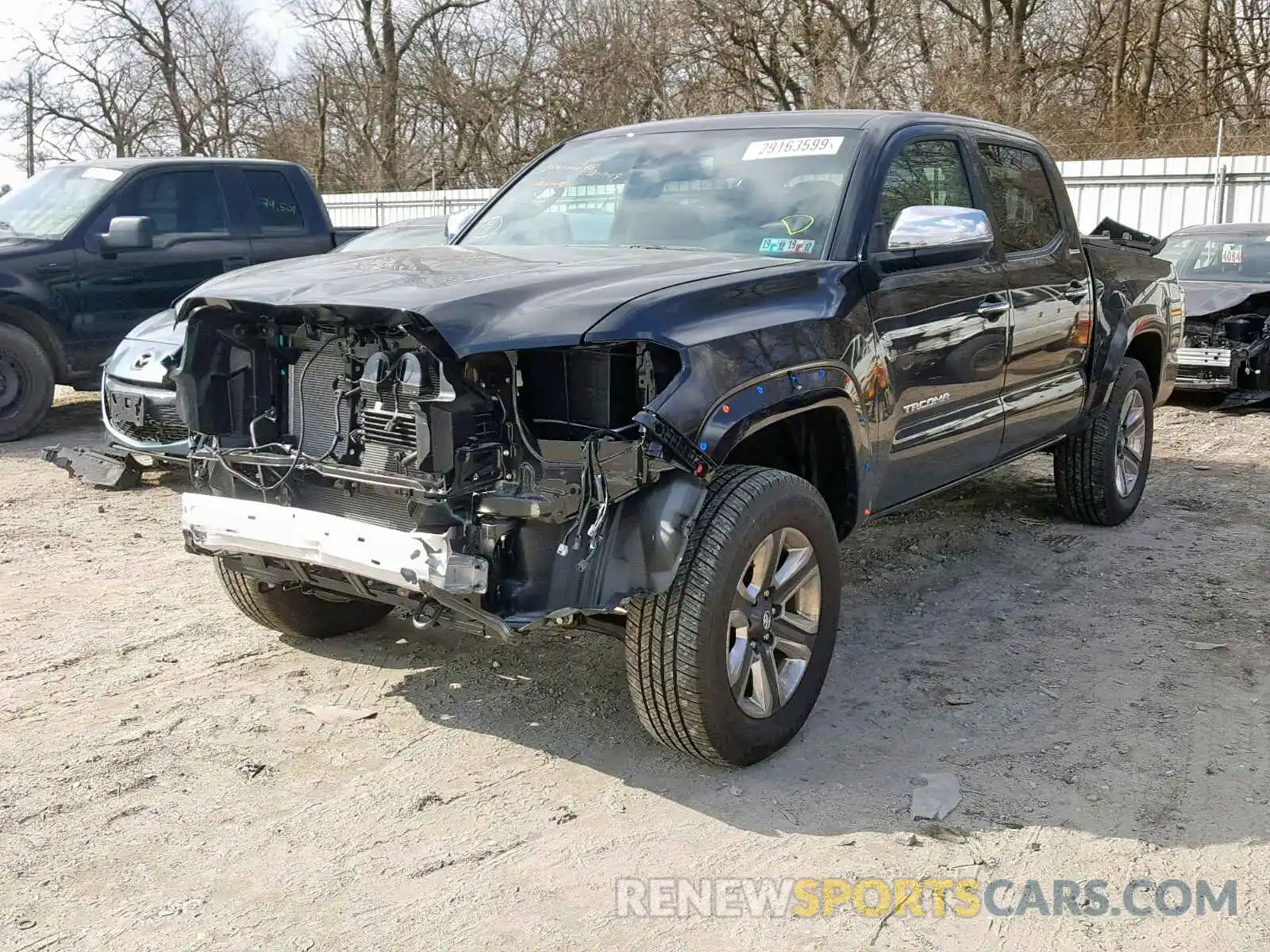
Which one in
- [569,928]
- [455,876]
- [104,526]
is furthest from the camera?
[104,526]

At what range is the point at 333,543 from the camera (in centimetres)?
336

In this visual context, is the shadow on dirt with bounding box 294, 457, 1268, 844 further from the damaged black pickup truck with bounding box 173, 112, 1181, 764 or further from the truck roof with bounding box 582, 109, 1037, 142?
the truck roof with bounding box 582, 109, 1037, 142

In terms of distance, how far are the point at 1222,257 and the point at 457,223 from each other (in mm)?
8617

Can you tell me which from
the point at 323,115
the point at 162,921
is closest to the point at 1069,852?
the point at 162,921

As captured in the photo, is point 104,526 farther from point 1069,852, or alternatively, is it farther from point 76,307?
point 1069,852

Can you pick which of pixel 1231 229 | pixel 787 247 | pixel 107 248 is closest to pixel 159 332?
pixel 107 248

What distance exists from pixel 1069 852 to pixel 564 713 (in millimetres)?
1640

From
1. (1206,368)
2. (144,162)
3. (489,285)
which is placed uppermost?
(144,162)

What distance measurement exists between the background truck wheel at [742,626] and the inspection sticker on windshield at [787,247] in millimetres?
918

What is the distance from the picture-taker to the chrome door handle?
4809mm

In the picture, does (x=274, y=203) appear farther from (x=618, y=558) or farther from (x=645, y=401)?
(x=618, y=558)

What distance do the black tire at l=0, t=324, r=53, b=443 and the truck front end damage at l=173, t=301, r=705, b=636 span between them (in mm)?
5750

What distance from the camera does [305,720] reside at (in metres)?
4.04

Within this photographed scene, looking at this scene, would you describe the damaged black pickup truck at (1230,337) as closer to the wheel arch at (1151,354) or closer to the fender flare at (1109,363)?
the wheel arch at (1151,354)
